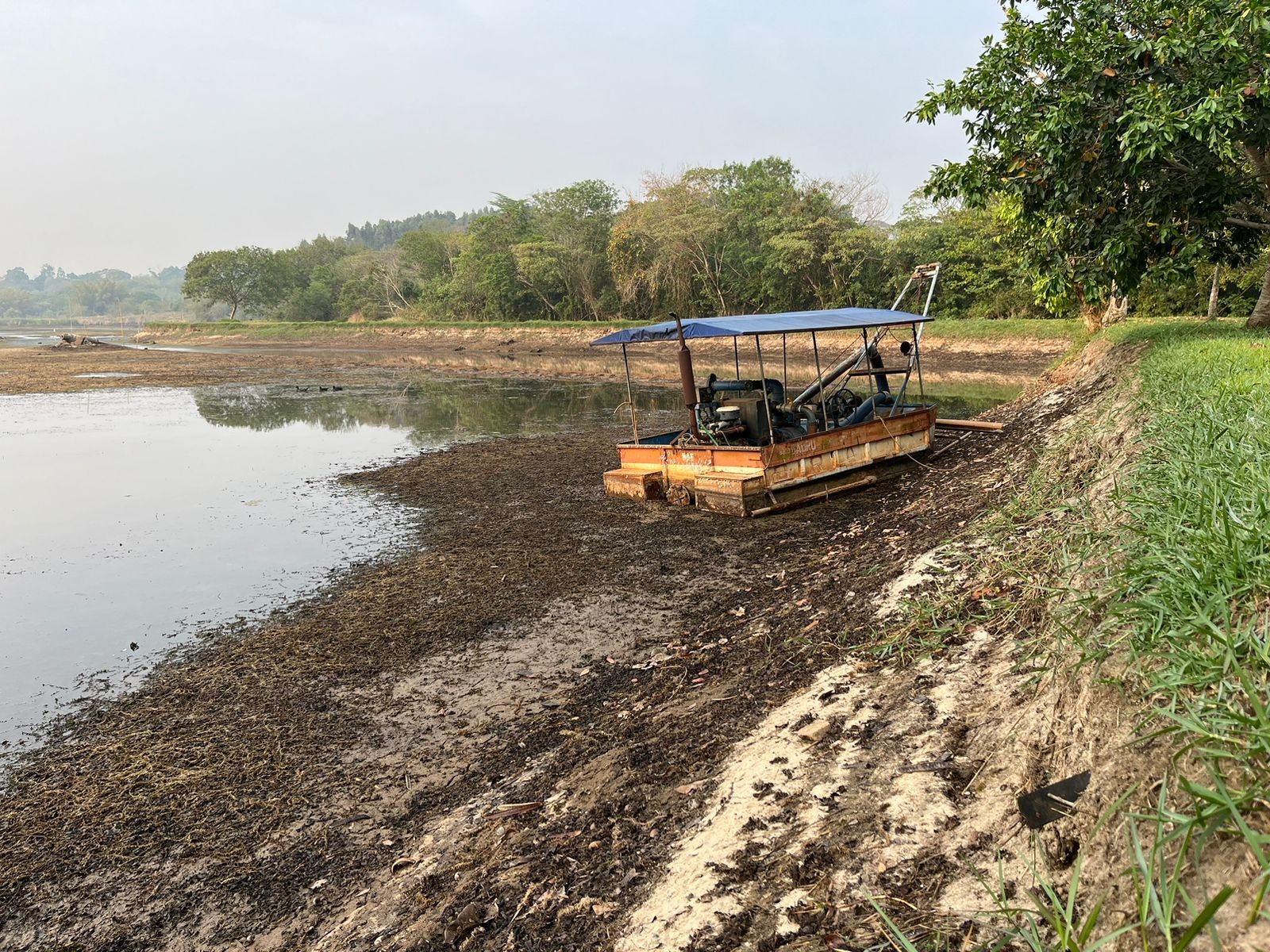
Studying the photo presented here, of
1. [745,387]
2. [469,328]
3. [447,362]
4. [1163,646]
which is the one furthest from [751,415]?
[469,328]

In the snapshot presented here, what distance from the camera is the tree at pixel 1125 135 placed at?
10375mm

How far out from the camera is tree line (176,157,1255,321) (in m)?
38.1

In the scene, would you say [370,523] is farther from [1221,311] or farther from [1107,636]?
[1221,311]

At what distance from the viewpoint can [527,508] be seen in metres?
12.8

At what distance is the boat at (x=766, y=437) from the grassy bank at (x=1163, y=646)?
5.96 m

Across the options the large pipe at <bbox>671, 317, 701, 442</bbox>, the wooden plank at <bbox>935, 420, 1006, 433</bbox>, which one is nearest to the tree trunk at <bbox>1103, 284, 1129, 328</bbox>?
the wooden plank at <bbox>935, 420, 1006, 433</bbox>

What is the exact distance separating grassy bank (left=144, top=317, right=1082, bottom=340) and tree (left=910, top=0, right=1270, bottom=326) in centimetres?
1427

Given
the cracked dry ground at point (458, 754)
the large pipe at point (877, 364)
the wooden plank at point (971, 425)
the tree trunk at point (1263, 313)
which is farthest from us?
the wooden plank at point (971, 425)

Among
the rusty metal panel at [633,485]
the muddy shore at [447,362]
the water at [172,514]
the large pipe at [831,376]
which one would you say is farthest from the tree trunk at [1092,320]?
the rusty metal panel at [633,485]

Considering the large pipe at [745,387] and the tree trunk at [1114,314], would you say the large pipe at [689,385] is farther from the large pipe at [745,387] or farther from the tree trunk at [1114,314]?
the tree trunk at [1114,314]

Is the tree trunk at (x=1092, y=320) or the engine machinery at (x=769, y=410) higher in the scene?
the tree trunk at (x=1092, y=320)

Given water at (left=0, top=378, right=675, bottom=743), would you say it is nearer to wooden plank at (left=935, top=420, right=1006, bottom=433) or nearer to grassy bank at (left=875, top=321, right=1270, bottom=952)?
grassy bank at (left=875, top=321, right=1270, bottom=952)

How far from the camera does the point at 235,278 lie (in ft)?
304

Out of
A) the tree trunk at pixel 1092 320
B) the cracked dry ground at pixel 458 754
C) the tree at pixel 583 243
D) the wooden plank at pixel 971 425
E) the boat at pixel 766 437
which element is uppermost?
the tree at pixel 583 243
